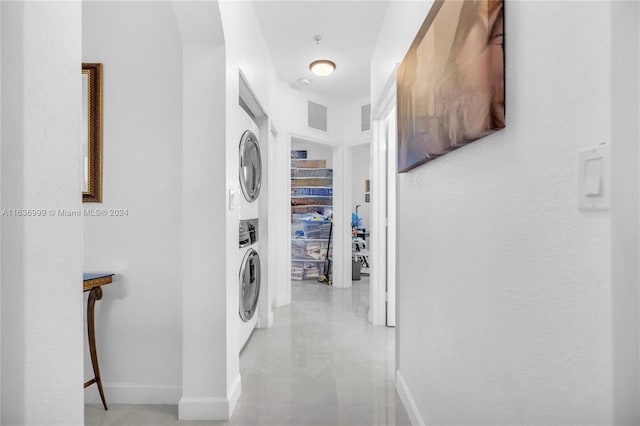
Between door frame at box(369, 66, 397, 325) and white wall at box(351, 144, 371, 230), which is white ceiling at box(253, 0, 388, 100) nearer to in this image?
door frame at box(369, 66, 397, 325)

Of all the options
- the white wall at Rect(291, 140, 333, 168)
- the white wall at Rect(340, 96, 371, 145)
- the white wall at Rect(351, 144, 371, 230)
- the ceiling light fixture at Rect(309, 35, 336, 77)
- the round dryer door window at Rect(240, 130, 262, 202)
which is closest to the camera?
the round dryer door window at Rect(240, 130, 262, 202)

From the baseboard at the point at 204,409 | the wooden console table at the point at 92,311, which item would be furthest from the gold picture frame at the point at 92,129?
the baseboard at the point at 204,409

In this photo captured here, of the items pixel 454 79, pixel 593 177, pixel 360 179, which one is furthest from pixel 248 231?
pixel 360 179

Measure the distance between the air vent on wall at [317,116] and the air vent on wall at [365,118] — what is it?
19.2 inches

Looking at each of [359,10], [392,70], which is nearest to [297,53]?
[359,10]

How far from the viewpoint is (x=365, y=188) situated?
650cm

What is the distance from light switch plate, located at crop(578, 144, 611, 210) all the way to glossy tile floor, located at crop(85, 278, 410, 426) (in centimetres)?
163

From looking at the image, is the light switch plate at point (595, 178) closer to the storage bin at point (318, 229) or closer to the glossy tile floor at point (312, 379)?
the glossy tile floor at point (312, 379)

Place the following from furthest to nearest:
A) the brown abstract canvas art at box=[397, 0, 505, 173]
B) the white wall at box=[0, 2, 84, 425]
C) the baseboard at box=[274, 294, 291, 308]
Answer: the baseboard at box=[274, 294, 291, 308]
the brown abstract canvas art at box=[397, 0, 505, 173]
the white wall at box=[0, 2, 84, 425]

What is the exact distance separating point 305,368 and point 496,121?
6.93 feet

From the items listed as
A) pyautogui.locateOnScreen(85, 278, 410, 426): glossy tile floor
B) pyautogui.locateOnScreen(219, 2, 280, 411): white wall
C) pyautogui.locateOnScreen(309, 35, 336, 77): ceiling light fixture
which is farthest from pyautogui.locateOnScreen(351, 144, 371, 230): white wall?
pyautogui.locateOnScreen(219, 2, 280, 411): white wall

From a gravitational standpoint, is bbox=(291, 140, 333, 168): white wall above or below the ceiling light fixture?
below

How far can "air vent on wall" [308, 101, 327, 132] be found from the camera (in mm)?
4512

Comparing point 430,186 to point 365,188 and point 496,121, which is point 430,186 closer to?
point 496,121
